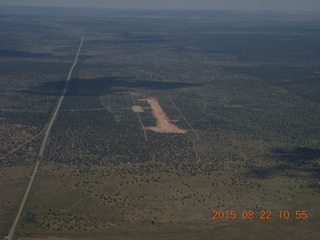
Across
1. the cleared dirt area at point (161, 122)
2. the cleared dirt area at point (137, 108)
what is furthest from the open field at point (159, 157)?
the cleared dirt area at point (137, 108)

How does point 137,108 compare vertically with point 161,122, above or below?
above

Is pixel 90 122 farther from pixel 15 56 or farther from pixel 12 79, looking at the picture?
pixel 15 56

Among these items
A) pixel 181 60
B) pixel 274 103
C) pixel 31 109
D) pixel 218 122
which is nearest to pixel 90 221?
pixel 218 122
